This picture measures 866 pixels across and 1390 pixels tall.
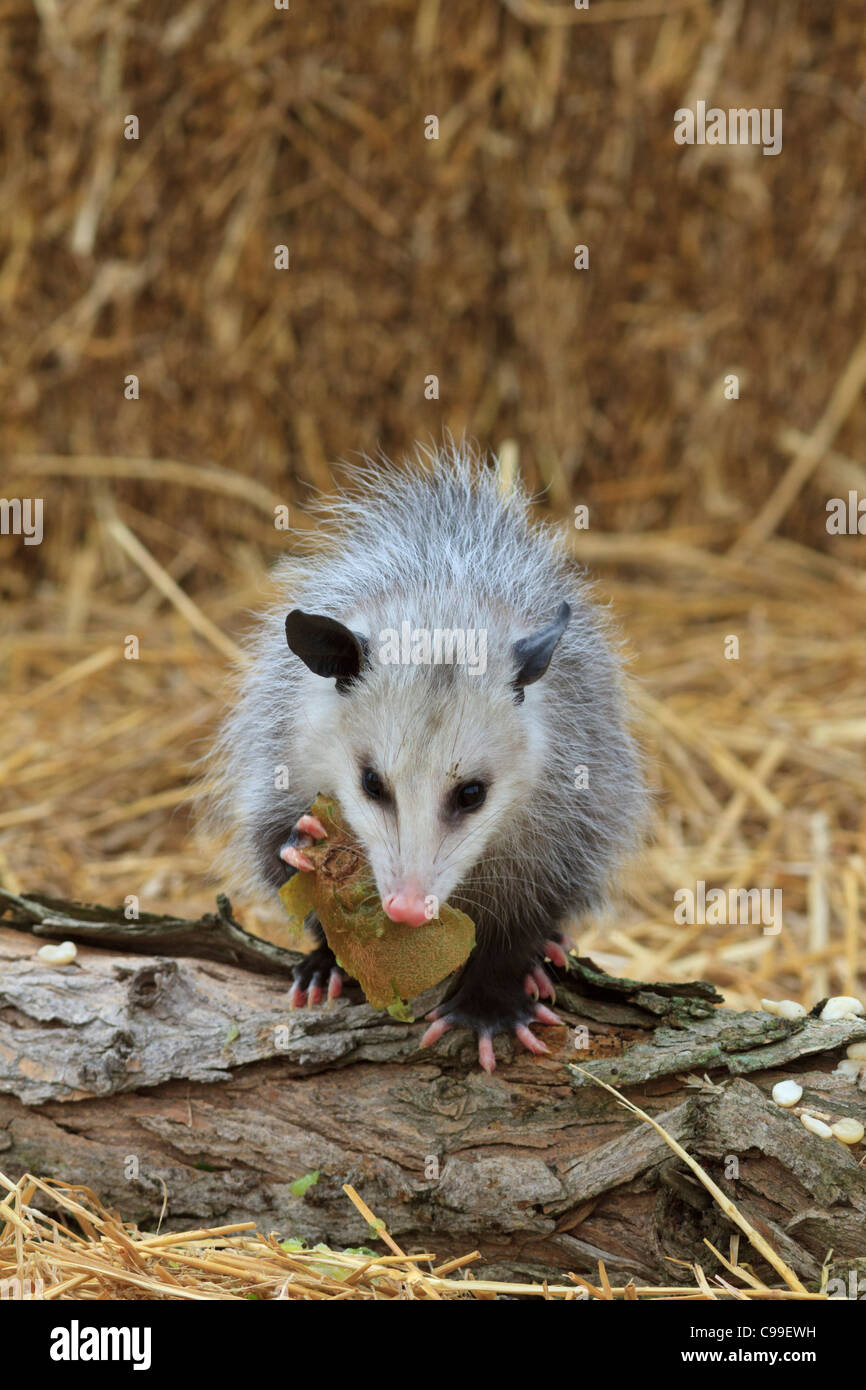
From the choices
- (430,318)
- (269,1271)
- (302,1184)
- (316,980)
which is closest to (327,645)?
(316,980)

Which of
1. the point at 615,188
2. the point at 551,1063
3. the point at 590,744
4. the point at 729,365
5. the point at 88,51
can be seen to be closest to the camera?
the point at 551,1063

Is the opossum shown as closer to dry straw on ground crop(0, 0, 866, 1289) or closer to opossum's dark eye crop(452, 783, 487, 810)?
opossum's dark eye crop(452, 783, 487, 810)

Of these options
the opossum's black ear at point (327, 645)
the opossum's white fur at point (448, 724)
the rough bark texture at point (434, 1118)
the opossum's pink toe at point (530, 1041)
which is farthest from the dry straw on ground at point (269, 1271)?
the opossum's black ear at point (327, 645)

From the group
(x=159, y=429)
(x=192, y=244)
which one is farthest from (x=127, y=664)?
(x=192, y=244)

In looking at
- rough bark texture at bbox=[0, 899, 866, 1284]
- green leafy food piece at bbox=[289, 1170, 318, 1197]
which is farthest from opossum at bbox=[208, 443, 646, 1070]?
green leafy food piece at bbox=[289, 1170, 318, 1197]

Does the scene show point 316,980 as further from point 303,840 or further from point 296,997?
point 303,840

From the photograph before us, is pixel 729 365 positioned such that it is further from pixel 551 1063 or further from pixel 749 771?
pixel 551 1063
